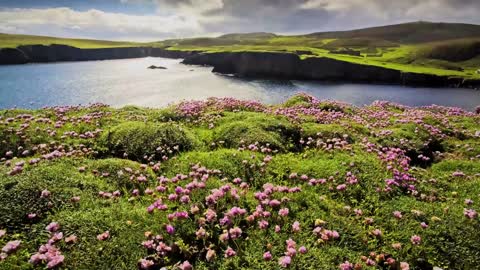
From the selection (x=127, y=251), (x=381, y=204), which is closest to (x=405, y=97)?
(x=381, y=204)

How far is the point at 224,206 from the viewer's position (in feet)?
22.7

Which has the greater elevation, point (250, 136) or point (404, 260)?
point (250, 136)

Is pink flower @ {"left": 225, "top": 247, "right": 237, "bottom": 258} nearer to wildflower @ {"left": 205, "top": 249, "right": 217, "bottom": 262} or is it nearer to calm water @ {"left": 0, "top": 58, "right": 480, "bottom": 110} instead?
wildflower @ {"left": 205, "top": 249, "right": 217, "bottom": 262}

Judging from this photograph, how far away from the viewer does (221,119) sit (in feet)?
48.5

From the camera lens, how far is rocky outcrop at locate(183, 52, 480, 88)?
95.2m

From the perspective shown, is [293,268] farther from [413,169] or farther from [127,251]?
[413,169]

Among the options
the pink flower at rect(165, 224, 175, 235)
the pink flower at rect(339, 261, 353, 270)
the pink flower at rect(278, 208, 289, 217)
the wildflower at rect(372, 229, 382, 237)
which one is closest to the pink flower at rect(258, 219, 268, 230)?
the pink flower at rect(278, 208, 289, 217)

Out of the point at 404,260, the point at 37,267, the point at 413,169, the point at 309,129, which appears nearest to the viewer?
the point at 37,267

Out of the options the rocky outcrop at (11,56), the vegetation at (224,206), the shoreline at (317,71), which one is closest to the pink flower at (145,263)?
the vegetation at (224,206)

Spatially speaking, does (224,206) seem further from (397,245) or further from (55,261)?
(397,245)

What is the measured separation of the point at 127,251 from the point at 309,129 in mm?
9186

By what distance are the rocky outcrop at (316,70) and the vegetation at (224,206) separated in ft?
317

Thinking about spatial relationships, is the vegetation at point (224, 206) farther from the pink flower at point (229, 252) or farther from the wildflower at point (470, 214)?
the pink flower at point (229, 252)

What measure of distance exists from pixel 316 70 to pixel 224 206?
357 ft
